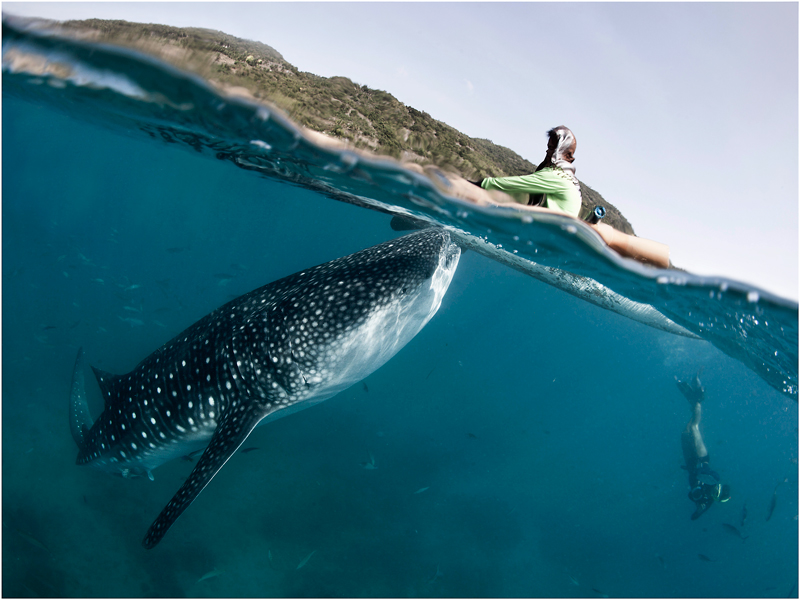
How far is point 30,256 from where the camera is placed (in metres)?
27.8

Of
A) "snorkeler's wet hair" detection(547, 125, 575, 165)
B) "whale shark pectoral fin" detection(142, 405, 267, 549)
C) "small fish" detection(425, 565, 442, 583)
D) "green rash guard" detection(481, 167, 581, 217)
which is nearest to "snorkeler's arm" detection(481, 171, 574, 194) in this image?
"green rash guard" detection(481, 167, 581, 217)

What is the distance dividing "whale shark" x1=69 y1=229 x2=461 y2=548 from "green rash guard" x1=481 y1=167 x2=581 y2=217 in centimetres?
126

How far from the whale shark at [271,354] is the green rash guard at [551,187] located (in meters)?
1.26

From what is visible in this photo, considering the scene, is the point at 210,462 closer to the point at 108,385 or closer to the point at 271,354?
the point at 271,354

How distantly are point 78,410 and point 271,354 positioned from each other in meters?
5.46

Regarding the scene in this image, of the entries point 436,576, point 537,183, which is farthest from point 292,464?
point 537,183

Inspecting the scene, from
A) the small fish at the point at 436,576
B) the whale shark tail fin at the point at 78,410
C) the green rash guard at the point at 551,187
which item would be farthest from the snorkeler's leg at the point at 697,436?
the whale shark tail fin at the point at 78,410

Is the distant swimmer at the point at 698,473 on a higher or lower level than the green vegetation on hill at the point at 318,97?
lower

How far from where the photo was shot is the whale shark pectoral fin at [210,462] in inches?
152

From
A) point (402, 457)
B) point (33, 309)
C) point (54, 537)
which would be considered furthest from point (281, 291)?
point (33, 309)

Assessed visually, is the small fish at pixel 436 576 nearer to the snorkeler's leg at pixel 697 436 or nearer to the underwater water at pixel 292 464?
the underwater water at pixel 292 464

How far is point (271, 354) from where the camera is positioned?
450 centimetres

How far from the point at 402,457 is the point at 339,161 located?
40.9 ft

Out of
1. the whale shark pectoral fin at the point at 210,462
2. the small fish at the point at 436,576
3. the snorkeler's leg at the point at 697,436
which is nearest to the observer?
the whale shark pectoral fin at the point at 210,462
